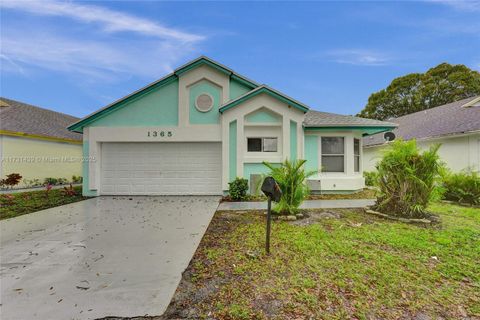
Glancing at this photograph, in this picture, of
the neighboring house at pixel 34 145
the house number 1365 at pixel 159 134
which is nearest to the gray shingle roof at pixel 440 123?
the house number 1365 at pixel 159 134

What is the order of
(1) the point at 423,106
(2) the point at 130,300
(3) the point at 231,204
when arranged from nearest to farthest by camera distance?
(2) the point at 130,300 → (3) the point at 231,204 → (1) the point at 423,106

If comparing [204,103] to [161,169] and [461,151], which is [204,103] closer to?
[161,169]

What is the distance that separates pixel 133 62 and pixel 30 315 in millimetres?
15164

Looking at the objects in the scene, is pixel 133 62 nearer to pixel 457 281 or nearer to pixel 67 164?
pixel 67 164

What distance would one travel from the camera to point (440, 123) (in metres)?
14.7

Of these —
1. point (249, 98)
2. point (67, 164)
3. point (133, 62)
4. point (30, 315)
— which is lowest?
point (30, 315)

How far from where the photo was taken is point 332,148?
35.1ft

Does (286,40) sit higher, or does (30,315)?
(286,40)

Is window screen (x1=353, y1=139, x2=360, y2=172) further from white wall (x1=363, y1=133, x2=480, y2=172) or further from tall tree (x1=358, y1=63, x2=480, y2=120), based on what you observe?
tall tree (x1=358, y1=63, x2=480, y2=120)

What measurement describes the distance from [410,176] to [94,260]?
7.47 meters

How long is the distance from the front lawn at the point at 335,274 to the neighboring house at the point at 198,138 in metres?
5.15

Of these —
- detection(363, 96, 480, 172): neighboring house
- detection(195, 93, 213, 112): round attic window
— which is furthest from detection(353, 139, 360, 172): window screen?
detection(195, 93, 213, 112): round attic window

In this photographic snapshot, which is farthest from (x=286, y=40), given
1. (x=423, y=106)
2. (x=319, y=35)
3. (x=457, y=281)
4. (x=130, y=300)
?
(x=423, y=106)

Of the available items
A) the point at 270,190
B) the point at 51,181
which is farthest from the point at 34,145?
the point at 270,190
